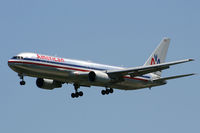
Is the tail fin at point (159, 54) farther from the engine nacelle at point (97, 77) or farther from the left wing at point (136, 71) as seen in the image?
the engine nacelle at point (97, 77)

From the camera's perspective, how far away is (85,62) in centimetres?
7244

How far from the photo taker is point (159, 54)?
83.8 meters

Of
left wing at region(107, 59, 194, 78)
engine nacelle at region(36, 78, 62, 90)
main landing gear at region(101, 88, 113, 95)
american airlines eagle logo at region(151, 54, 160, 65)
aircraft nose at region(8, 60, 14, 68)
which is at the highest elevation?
american airlines eagle logo at region(151, 54, 160, 65)

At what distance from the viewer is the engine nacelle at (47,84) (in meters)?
75.9

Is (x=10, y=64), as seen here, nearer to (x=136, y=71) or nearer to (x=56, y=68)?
(x=56, y=68)

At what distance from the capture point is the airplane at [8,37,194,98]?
2653 inches

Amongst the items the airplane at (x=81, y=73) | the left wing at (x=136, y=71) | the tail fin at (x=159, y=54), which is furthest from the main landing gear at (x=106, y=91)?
the tail fin at (x=159, y=54)

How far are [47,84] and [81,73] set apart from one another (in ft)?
26.6

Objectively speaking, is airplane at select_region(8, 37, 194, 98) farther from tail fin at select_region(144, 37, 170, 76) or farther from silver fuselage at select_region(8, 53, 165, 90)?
tail fin at select_region(144, 37, 170, 76)

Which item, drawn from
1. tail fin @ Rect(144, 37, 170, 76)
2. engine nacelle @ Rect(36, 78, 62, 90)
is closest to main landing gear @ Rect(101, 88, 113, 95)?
engine nacelle @ Rect(36, 78, 62, 90)

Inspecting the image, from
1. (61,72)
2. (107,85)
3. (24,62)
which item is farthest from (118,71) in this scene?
(24,62)

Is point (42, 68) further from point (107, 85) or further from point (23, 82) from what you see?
point (107, 85)

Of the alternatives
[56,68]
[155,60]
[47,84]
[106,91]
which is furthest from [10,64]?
[155,60]

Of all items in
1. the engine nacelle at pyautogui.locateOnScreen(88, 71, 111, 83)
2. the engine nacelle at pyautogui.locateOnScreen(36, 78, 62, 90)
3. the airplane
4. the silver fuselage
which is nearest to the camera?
the silver fuselage
